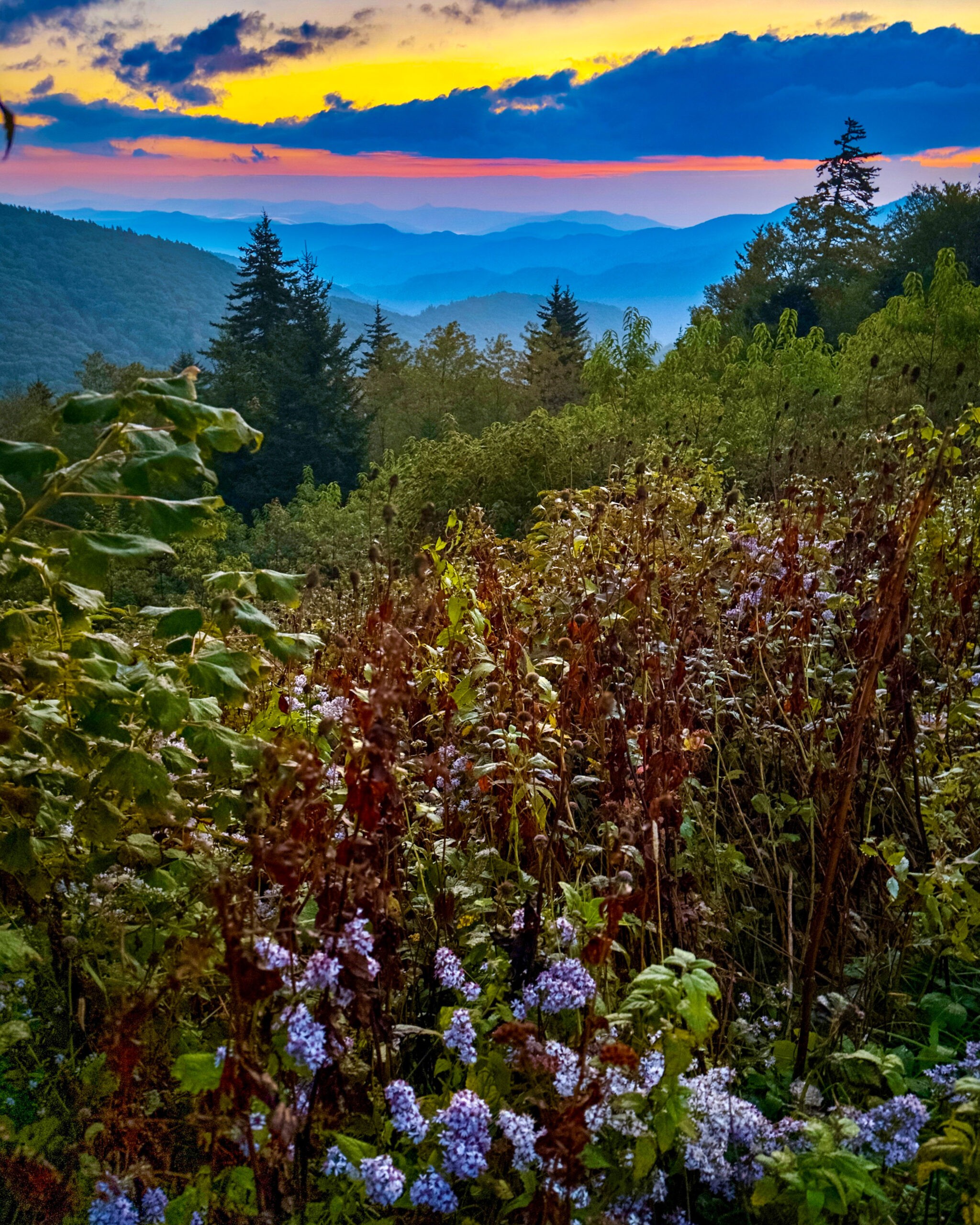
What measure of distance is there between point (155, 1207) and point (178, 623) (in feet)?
3.45

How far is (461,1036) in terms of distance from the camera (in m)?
1.57

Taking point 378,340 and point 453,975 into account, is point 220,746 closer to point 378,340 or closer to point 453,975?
point 453,975

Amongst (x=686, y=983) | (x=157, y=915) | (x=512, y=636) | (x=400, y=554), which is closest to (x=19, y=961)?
(x=157, y=915)

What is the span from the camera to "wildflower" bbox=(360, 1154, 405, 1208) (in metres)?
1.33

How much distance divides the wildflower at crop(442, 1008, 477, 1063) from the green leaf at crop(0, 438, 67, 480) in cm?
128

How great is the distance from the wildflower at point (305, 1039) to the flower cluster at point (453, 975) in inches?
16.1

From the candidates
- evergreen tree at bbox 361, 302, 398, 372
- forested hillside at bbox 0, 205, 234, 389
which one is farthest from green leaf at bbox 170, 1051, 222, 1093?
forested hillside at bbox 0, 205, 234, 389

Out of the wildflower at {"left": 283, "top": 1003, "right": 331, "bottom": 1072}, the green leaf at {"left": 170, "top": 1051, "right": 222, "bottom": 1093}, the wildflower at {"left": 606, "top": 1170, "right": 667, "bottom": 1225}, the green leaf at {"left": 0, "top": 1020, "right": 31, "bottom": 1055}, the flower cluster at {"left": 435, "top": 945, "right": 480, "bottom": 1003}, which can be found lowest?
the wildflower at {"left": 606, "top": 1170, "right": 667, "bottom": 1225}

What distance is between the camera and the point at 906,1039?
2.11m

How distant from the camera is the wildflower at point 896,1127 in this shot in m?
1.50

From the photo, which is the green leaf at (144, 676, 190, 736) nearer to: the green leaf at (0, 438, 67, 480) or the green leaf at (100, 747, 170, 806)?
the green leaf at (100, 747, 170, 806)

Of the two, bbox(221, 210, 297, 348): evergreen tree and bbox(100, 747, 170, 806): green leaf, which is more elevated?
bbox(221, 210, 297, 348): evergreen tree

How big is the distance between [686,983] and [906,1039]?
1.04 metres

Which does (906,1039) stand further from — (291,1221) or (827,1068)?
(291,1221)
